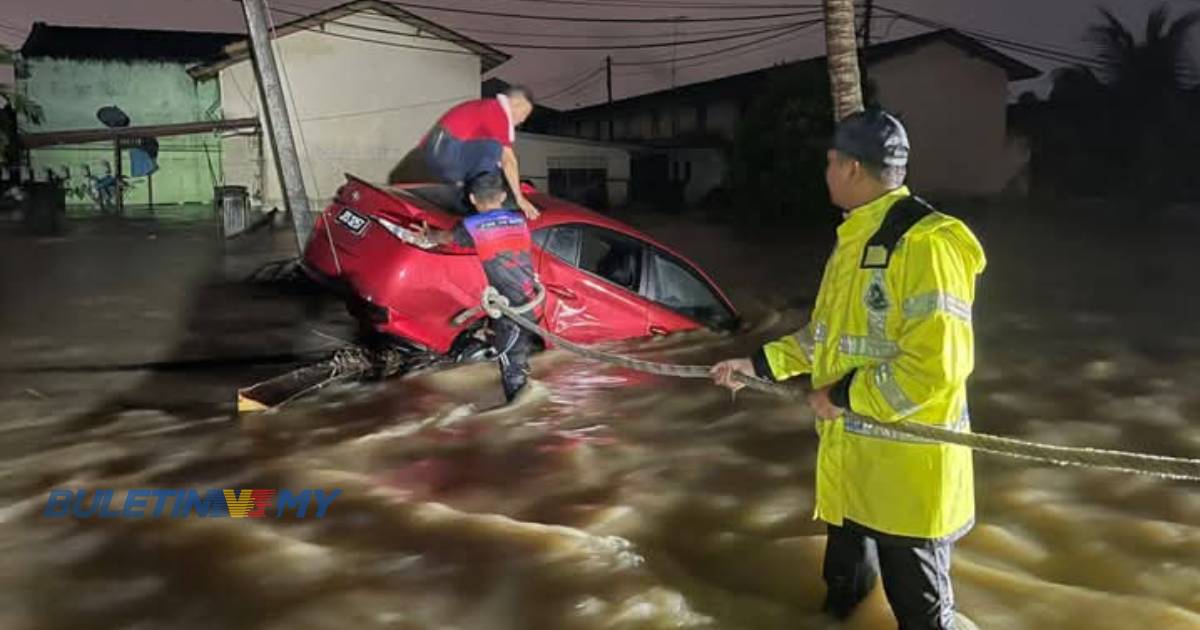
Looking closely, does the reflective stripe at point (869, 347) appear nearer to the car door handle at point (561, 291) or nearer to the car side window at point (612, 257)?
the car door handle at point (561, 291)

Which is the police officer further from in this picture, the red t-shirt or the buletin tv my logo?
the red t-shirt

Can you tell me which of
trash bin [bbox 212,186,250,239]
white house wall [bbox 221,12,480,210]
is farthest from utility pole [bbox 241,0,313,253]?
white house wall [bbox 221,12,480,210]

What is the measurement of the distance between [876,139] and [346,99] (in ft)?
99.4

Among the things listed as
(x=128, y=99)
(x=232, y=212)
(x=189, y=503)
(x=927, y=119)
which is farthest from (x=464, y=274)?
(x=128, y=99)

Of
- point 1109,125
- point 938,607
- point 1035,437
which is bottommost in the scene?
point 1035,437

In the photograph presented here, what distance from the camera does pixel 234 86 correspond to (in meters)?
31.0

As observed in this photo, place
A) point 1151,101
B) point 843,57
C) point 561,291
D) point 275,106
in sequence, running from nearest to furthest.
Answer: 1. point 561,291
2. point 843,57
3. point 275,106
4. point 1151,101

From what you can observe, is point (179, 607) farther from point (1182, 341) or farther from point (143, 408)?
point (1182, 341)

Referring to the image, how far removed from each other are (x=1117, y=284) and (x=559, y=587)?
12460 mm

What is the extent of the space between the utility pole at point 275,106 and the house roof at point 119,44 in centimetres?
3018

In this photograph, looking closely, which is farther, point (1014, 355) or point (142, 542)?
point (1014, 355)

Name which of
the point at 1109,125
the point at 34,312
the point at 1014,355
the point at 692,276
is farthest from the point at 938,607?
the point at 1109,125

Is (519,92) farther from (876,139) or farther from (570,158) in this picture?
(570,158)

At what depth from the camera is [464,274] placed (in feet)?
21.1
